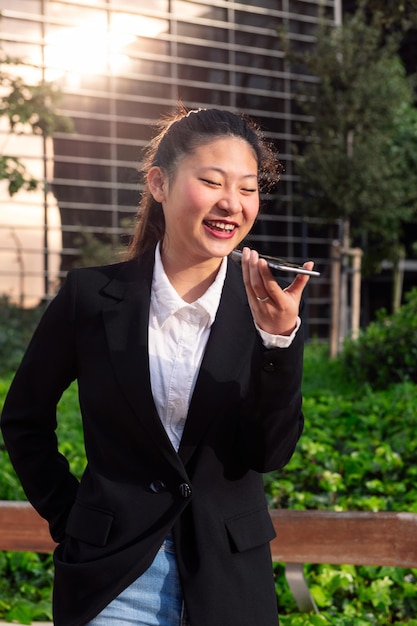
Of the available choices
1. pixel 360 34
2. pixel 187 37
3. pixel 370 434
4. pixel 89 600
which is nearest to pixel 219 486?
pixel 89 600

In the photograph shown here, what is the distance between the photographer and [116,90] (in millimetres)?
28391

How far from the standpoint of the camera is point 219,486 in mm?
2166

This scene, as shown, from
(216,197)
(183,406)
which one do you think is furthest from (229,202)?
(183,406)

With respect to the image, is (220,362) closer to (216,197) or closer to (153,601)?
(216,197)

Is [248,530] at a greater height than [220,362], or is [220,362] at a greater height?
[220,362]

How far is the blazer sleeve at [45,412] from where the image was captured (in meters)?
2.30

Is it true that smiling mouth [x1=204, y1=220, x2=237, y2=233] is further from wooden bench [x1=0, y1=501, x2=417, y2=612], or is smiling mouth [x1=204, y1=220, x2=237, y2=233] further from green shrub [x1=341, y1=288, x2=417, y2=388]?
green shrub [x1=341, y1=288, x2=417, y2=388]

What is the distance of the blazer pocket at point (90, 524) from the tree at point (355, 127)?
22.0m

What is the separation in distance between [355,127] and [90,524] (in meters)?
23.4

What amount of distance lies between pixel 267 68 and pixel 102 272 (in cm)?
2912

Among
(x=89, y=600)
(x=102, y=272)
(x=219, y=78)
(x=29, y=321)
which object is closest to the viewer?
(x=89, y=600)

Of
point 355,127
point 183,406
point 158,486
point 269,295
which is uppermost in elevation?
point 355,127

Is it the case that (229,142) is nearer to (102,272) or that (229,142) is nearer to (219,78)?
(102,272)

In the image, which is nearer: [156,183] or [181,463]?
[181,463]
